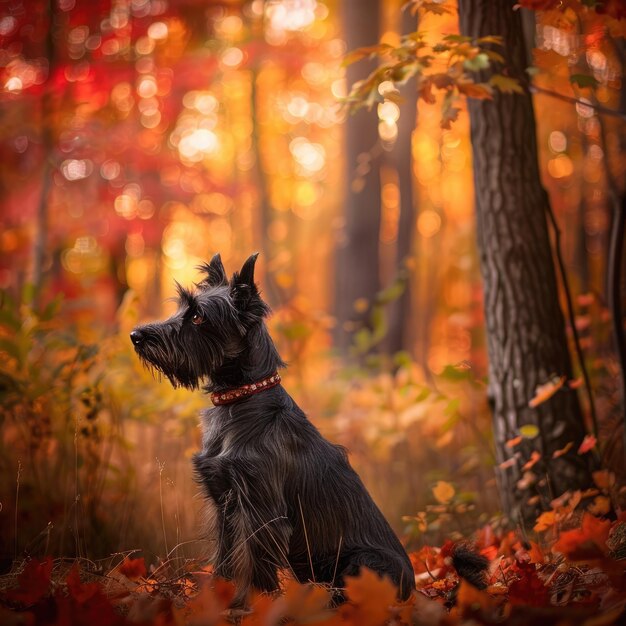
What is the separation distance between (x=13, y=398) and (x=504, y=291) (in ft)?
12.0

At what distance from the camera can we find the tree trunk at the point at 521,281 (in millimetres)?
4328

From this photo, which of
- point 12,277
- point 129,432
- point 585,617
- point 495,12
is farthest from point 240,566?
point 12,277

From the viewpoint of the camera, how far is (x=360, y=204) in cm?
1080

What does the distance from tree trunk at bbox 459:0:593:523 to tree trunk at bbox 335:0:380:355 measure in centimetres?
611

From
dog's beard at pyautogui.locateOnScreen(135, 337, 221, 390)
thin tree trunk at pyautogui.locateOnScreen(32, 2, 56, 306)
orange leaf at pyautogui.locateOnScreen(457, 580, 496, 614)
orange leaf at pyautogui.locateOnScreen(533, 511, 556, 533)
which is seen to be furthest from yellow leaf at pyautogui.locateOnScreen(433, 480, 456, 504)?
thin tree trunk at pyautogui.locateOnScreen(32, 2, 56, 306)

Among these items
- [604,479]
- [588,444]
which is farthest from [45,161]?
[604,479]

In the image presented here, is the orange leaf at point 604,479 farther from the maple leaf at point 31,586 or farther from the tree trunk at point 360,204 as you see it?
the tree trunk at point 360,204

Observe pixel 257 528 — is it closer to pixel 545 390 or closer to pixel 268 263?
pixel 545 390

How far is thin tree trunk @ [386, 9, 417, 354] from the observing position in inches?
448

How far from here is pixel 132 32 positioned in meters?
9.36

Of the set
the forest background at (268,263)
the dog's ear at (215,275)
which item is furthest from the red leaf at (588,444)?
the dog's ear at (215,275)

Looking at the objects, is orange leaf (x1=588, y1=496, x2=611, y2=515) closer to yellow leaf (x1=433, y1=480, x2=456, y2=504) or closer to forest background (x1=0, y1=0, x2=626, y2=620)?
forest background (x1=0, y1=0, x2=626, y2=620)

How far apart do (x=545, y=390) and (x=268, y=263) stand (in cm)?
452

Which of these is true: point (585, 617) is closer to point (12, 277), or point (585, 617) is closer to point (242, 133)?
point (12, 277)
